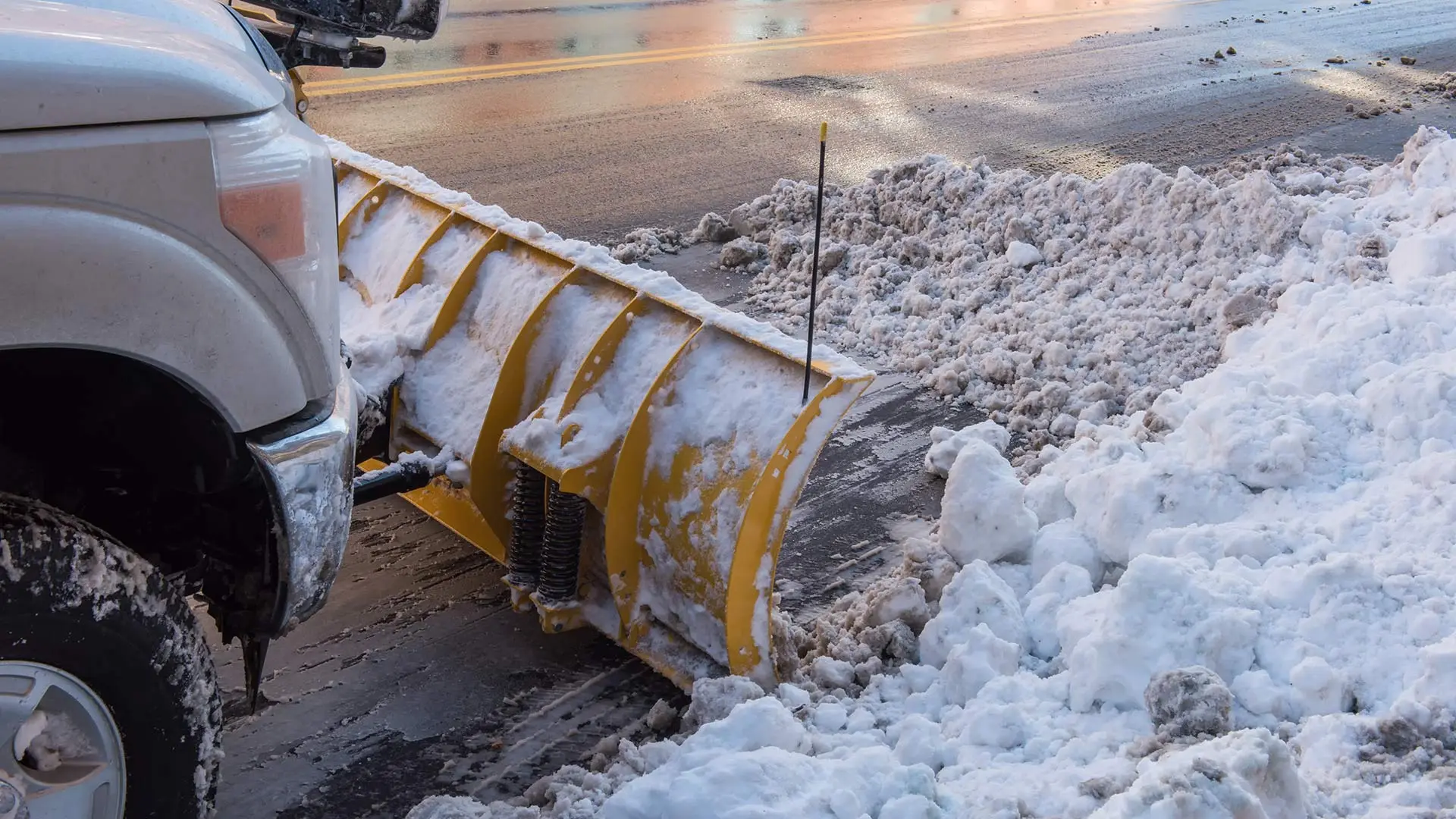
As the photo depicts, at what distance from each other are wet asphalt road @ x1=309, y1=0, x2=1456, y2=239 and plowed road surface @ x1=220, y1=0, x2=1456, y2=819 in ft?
0.13

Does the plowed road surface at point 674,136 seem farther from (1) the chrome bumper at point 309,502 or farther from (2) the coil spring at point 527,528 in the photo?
(1) the chrome bumper at point 309,502

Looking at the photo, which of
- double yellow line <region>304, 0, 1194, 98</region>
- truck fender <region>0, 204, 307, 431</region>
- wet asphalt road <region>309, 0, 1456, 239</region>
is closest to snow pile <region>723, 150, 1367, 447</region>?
wet asphalt road <region>309, 0, 1456, 239</region>

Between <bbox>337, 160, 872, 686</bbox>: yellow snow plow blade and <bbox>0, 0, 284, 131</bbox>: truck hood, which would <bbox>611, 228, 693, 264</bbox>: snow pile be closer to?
<bbox>337, 160, 872, 686</bbox>: yellow snow plow blade

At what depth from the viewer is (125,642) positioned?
2271 millimetres

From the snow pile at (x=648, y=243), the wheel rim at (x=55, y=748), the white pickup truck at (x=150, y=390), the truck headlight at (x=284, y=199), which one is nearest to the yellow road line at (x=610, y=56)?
the snow pile at (x=648, y=243)

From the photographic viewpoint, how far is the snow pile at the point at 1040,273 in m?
5.41

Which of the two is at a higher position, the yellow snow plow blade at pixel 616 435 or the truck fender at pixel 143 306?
the truck fender at pixel 143 306

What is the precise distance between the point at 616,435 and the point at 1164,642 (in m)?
1.48

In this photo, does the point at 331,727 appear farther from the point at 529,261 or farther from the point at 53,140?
the point at 53,140

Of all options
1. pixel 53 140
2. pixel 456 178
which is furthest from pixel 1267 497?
pixel 456 178

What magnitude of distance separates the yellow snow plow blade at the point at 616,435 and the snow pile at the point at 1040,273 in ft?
6.28

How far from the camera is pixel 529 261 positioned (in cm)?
402

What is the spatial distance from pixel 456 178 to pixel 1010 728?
5709mm

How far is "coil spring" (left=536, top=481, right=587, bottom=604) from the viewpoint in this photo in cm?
351
